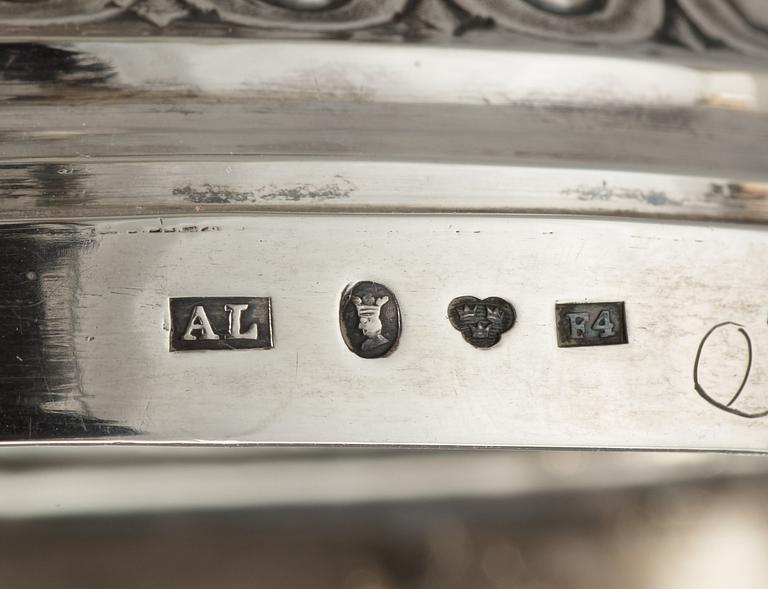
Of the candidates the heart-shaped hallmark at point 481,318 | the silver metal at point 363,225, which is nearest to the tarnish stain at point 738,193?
the silver metal at point 363,225

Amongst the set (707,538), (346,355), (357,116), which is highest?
(357,116)

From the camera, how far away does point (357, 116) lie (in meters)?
0.36

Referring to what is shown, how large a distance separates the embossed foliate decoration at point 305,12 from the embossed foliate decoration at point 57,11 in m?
0.04

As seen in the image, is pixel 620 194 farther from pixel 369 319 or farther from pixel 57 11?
pixel 57 11

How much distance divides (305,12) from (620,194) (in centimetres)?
16

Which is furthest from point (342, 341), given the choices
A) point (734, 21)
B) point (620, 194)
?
point (734, 21)

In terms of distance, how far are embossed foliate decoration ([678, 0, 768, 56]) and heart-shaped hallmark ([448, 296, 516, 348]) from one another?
7.0 inches

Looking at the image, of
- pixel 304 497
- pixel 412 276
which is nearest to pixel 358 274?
pixel 412 276

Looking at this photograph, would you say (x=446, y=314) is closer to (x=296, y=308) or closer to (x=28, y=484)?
(x=296, y=308)

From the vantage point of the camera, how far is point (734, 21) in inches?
15.9

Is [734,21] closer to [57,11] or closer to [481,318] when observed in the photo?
[481,318]

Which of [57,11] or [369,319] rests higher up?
[57,11]

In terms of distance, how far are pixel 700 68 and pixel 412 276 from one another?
174mm

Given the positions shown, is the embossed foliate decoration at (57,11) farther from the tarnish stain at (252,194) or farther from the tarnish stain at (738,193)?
the tarnish stain at (738,193)
